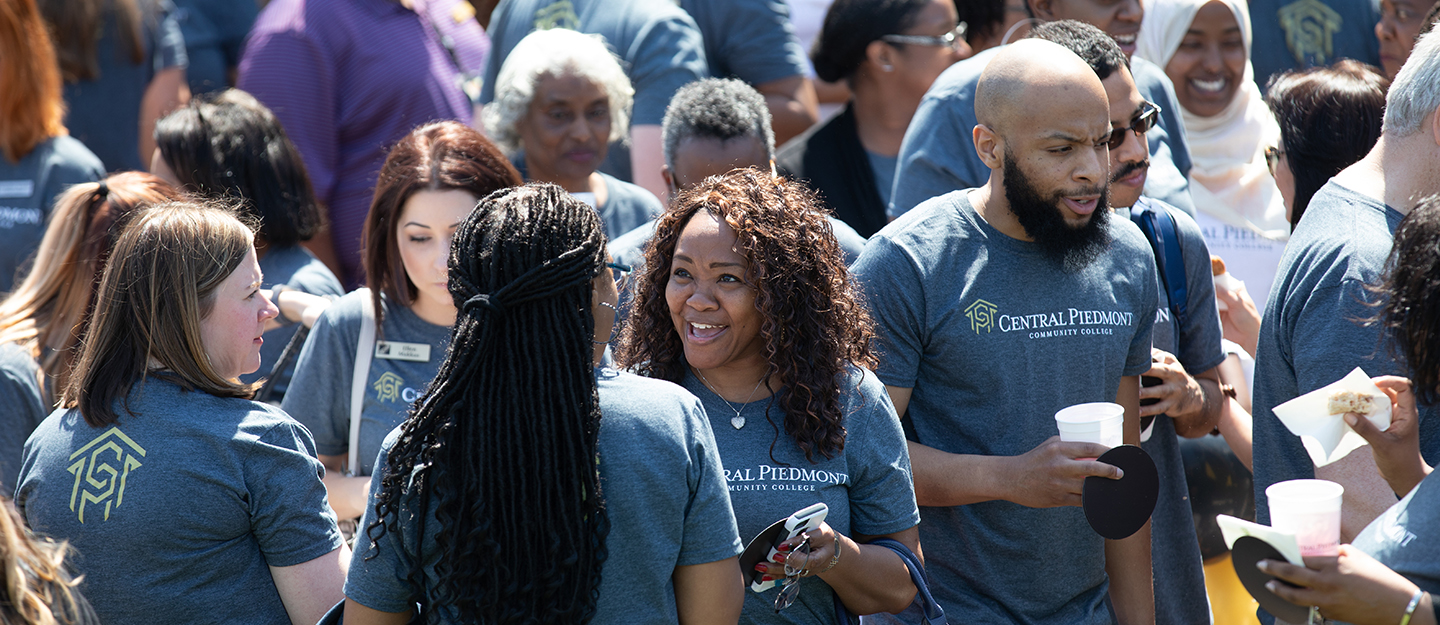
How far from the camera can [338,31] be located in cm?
544

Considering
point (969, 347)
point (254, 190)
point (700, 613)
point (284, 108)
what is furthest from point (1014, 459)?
point (284, 108)

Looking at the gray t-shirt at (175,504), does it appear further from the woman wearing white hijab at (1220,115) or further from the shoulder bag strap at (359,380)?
the woman wearing white hijab at (1220,115)

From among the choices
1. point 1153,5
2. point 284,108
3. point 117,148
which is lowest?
point 117,148

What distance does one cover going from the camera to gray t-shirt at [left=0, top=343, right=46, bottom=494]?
10.8ft

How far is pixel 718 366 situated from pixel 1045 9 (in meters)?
3.09

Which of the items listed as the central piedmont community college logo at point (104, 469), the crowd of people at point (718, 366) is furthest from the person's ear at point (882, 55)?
the central piedmont community college logo at point (104, 469)

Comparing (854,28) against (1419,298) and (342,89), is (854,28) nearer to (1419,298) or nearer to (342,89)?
(342,89)

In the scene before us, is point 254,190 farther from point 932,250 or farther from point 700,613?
point 700,613

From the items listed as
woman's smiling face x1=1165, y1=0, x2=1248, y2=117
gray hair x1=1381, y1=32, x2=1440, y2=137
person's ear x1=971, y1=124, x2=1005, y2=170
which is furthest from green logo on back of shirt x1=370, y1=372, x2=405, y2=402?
woman's smiling face x1=1165, y1=0, x2=1248, y2=117

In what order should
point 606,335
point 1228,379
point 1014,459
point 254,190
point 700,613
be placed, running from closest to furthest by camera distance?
point 700,613, point 606,335, point 1014,459, point 1228,379, point 254,190

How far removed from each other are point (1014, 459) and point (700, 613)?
103 cm

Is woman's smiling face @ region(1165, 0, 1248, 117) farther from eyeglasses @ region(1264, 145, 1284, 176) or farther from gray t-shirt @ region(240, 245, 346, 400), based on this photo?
gray t-shirt @ region(240, 245, 346, 400)

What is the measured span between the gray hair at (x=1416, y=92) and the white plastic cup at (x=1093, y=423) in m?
0.91

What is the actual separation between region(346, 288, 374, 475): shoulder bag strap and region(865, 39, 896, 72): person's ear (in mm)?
2702
